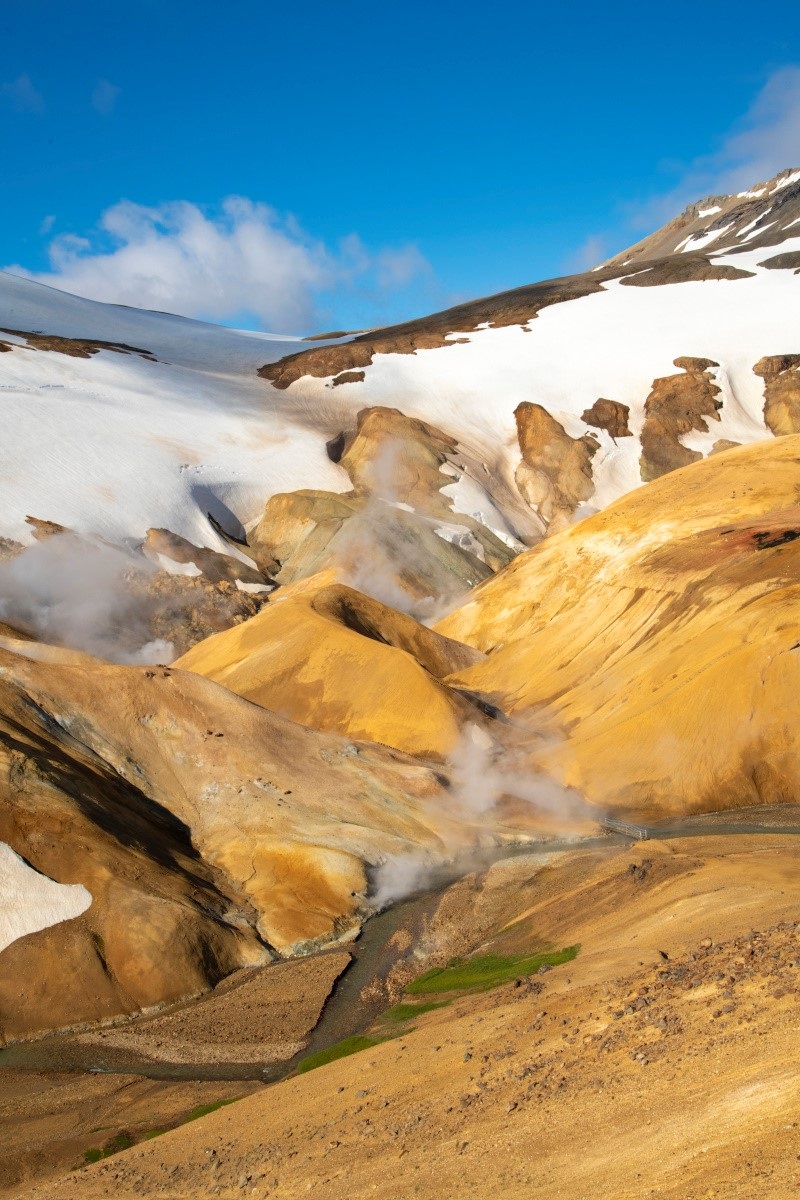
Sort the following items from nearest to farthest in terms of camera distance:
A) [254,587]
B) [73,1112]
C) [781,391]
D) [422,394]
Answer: [73,1112] < [254,587] < [422,394] < [781,391]

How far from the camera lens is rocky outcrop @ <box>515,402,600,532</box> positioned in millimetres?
96000

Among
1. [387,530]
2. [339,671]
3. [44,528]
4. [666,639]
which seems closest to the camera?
[666,639]

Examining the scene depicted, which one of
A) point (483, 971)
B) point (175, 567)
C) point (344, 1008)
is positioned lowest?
point (344, 1008)

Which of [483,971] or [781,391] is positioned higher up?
[781,391]

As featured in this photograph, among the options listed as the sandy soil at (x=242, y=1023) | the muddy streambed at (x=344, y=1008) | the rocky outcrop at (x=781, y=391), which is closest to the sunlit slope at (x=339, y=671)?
the muddy streambed at (x=344, y=1008)

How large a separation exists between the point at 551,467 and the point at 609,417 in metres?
10.6

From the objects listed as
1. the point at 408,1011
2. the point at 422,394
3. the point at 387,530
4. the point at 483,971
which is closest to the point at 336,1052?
the point at 408,1011

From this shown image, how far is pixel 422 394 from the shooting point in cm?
10681

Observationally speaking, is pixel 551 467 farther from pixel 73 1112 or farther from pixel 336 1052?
pixel 73 1112

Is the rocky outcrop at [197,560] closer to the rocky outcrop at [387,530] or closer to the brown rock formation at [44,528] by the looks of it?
the rocky outcrop at [387,530]

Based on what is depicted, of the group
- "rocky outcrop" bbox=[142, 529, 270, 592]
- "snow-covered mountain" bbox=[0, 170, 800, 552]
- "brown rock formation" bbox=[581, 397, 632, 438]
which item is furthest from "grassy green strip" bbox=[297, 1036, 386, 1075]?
"brown rock formation" bbox=[581, 397, 632, 438]

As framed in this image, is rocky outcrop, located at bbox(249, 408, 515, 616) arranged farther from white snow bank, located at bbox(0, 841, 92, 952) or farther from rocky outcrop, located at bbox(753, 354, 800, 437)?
white snow bank, located at bbox(0, 841, 92, 952)

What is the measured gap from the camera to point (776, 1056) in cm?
1345

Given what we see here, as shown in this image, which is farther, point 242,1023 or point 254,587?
point 254,587
